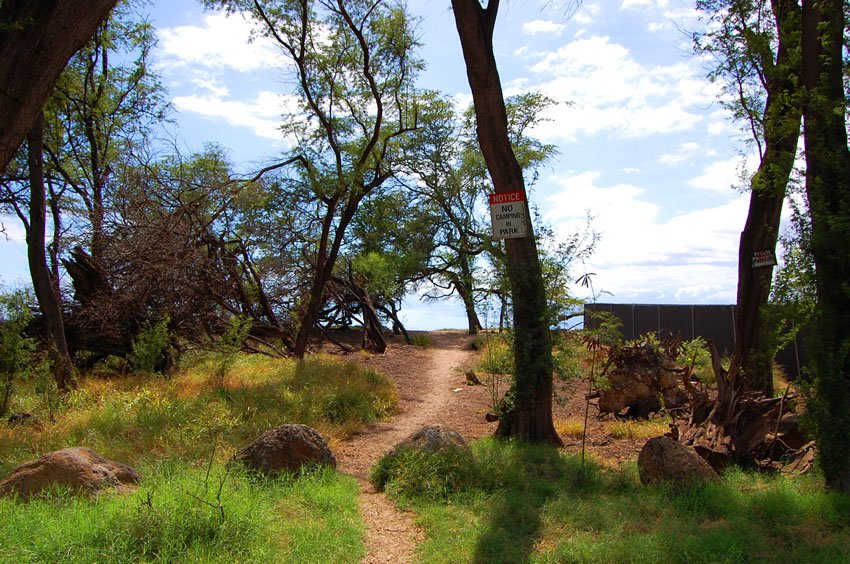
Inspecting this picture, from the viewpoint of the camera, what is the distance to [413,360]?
17.3 m

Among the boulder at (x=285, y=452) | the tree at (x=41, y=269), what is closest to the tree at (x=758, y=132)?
the boulder at (x=285, y=452)

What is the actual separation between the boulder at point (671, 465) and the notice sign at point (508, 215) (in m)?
2.93

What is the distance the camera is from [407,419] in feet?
33.2

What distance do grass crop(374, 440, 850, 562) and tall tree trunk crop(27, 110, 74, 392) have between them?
6.78 meters

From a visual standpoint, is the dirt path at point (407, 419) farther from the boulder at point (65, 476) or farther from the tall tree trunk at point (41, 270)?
the tall tree trunk at point (41, 270)

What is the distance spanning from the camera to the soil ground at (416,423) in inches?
197

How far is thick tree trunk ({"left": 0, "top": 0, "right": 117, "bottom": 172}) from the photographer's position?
17.5ft

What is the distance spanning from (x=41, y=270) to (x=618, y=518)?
9.40m

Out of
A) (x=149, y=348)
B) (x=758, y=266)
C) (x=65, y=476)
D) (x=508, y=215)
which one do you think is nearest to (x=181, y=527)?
(x=65, y=476)

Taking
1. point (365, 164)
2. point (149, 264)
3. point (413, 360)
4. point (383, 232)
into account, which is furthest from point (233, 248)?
point (383, 232)

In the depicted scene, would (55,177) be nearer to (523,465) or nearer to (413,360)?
(413,360)

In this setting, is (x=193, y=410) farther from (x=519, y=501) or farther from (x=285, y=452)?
(x=519, y=501)

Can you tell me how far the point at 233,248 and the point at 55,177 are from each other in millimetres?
7053

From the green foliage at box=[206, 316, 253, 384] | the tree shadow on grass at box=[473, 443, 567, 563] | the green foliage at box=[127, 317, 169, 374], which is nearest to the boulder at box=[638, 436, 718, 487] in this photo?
the tree shadow on grass at box=[473, 443, 567, 563]
